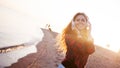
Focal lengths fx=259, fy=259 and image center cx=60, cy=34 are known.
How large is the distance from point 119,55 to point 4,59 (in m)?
27.7

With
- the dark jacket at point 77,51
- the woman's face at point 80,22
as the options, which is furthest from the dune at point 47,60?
the dark jacket at point 77,51

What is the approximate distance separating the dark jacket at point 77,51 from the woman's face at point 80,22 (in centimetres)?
23

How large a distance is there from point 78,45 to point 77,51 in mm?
110

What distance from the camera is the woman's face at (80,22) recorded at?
4.80 metres

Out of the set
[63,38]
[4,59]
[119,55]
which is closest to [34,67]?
[4,59]

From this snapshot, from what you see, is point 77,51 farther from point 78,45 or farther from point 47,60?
point 47,60

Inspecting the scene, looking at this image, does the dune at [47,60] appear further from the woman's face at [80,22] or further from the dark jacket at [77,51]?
the dark jacket at [77,51]

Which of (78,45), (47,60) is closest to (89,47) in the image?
(78,45)

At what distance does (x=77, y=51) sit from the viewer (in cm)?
465

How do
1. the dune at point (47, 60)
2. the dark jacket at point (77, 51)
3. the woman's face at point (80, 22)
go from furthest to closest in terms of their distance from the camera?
the dune at point (47, 60), the woman's face at point (80, 22), the dark jacket at point (77, 51)

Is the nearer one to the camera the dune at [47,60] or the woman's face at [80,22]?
the woman's face at [80,22]

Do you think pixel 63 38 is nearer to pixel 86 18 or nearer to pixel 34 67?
pixel 86 18

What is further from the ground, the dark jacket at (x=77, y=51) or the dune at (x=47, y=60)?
the dark jacket at (x=77, y=51)

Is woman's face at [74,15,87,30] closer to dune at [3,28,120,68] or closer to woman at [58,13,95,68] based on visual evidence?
woman at [58,13,95,68]
